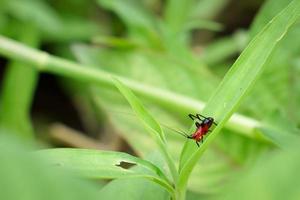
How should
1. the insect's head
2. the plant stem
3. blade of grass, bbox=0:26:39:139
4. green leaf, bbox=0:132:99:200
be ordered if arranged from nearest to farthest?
green leaf, bbox=0:132:99:200, the insect's head, the plant stem, blade of grass, bbox=0:26:39:139

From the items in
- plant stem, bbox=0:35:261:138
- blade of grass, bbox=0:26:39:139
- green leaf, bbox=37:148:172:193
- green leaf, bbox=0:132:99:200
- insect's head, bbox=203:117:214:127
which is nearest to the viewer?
green leaf, bbox=0:132:99:200

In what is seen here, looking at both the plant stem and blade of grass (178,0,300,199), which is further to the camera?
the plant stem

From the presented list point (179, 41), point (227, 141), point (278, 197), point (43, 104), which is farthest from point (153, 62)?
point (278, 197)

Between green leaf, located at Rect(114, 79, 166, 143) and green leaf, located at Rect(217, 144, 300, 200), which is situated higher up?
green leaf, located at Rect(114, 79, 166, 143)

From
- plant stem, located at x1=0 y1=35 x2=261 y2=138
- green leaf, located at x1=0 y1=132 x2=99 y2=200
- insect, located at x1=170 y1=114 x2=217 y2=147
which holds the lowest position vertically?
Result: green leaf, located at x1=0 y1=132 x2=99 y2=200

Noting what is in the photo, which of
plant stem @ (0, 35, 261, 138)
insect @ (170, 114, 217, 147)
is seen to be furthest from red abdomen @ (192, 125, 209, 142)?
plant stem @ (0, 35, 261, 138)

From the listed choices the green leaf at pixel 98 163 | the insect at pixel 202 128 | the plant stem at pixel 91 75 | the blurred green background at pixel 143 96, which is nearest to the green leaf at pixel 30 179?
the blurred green background at pixel 143 96

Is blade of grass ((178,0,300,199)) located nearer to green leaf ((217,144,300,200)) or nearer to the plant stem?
green leaf ((217,144,300,200))
